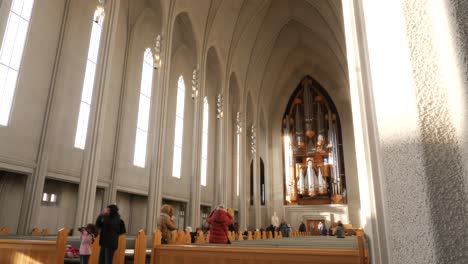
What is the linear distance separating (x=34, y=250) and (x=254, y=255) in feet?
10.1

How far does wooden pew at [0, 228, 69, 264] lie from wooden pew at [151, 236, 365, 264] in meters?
1.35

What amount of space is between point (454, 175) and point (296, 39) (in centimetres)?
2362

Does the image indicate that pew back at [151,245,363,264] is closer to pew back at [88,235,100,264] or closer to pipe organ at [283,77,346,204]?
pew back at [88,235,100,264]

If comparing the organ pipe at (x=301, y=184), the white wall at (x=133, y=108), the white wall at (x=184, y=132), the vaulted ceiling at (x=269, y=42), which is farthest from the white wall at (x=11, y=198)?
the organ pipe at (x=301, y=184)

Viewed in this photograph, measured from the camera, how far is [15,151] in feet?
27.2

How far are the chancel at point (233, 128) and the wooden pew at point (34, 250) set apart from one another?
2cm

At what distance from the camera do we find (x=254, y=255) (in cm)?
320

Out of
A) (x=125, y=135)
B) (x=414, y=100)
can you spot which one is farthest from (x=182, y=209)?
(x=414, y=100)

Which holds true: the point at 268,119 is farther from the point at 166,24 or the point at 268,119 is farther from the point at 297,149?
the point at 166,24

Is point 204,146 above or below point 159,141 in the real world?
above

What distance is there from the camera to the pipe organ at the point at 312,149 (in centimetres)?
2216

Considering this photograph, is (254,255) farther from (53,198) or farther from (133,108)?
(133,108)

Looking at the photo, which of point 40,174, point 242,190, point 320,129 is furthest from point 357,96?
point 320,129

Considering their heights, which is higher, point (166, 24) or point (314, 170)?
point (166, 24)
